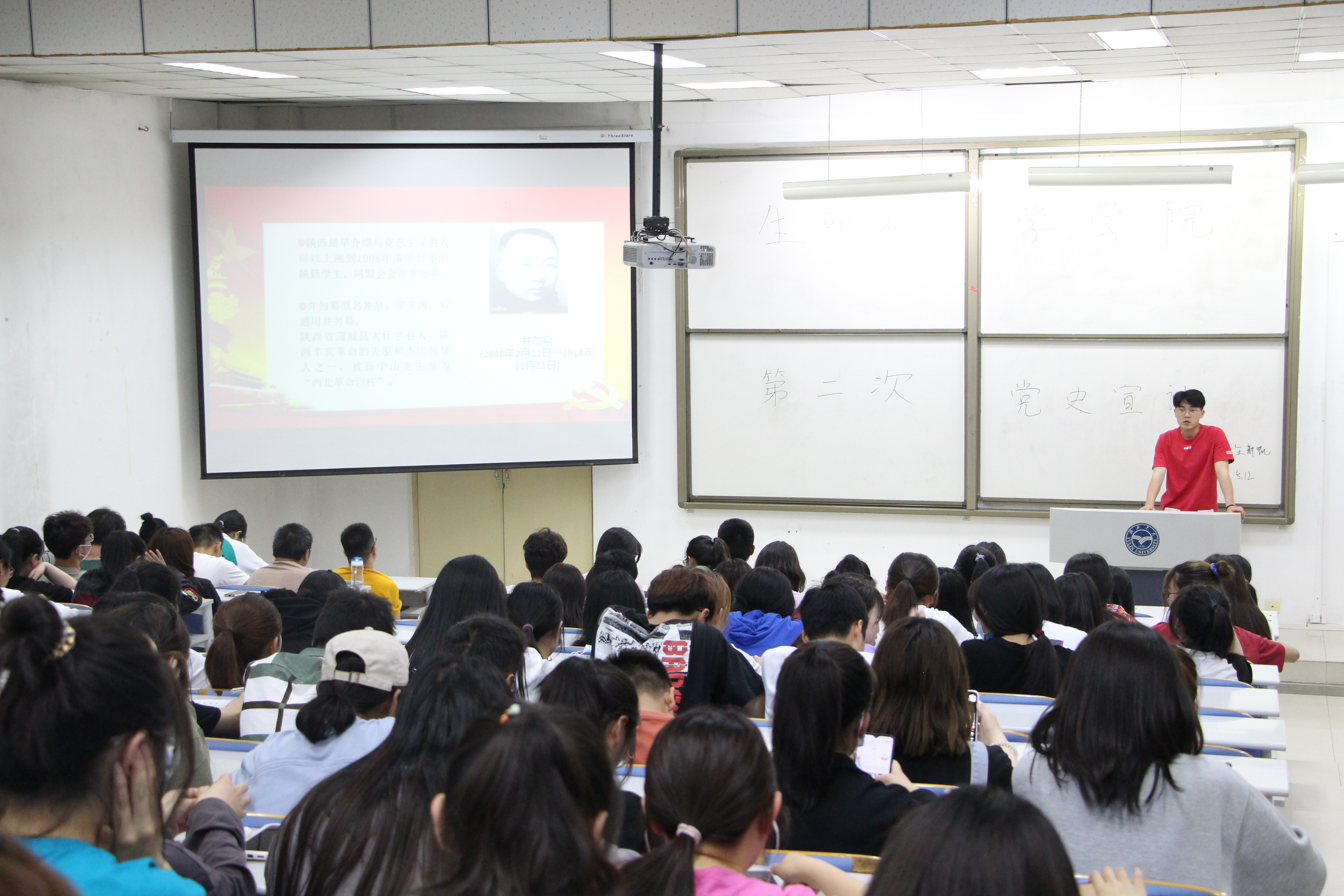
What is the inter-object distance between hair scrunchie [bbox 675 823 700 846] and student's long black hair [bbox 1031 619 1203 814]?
773 mm

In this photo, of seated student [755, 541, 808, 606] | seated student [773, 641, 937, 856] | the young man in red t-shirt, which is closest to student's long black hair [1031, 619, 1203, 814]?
seated student [773, 641, 937, 856]

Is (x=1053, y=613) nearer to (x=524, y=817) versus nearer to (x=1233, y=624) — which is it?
(x=1233, y=624)

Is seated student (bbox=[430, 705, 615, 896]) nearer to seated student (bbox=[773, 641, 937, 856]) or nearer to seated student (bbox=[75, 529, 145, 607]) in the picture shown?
seated student (bbox=[773, 641, 937, 856])

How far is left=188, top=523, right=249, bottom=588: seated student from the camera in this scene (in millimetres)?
4902

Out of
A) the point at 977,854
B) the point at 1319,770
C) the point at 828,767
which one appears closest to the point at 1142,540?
the point at 1319,770

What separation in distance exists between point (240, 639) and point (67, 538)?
1970mm

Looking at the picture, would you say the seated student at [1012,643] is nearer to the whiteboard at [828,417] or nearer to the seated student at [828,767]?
the seated student at [828,767]

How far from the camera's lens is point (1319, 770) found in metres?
4.56

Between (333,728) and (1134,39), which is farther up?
(1134,39)

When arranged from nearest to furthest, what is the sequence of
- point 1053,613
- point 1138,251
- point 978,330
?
1. point 1053,613
2. point 1138,251
3. point 978,330

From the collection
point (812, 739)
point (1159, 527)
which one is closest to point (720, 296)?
point (1159, 527)

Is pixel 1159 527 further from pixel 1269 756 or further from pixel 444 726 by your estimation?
pixel 444 726

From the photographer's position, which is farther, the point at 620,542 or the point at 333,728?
the point at 620,542

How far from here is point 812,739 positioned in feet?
6.42
